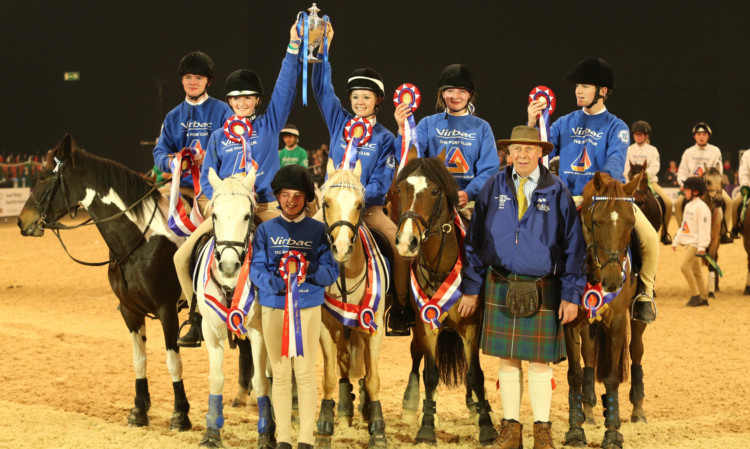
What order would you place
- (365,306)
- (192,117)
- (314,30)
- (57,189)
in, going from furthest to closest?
(192,117) → (57,189) → (314,30) → (365,306)

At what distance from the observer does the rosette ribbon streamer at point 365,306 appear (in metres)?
4.76

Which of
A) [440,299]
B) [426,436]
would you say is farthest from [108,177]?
[426,436]

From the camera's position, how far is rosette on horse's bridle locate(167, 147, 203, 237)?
563 cm

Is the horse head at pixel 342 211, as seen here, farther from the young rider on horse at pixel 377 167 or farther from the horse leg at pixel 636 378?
the horse leg at pixel 636 378

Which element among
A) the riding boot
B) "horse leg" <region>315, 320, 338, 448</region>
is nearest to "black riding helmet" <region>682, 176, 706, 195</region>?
"horse leg" <region>315, 320, 338, 448</region>

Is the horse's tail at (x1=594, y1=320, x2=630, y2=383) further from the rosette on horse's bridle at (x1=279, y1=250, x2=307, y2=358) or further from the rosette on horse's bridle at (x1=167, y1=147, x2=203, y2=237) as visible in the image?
the rosette on horse's bridle at (x1=167, y1=147, x2=203, y2=237)

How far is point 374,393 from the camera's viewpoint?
16.0ft

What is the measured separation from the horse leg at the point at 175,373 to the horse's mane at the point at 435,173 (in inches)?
80.6

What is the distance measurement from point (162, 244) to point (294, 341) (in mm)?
1834

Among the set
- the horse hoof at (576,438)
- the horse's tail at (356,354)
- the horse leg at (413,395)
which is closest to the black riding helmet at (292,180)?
the horse's tail at (356,354)

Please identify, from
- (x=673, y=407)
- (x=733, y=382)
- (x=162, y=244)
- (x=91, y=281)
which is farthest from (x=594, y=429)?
(x=91, y=281)

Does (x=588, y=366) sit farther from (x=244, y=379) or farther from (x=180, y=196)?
(x=180, y=196)

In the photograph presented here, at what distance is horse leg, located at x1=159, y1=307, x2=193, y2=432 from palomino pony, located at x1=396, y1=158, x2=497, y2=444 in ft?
5.01

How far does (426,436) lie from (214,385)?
54.3 inches
